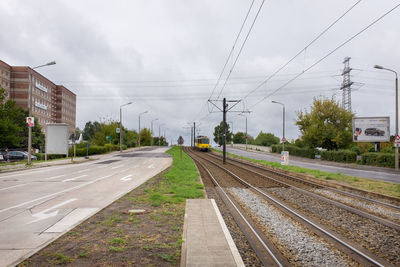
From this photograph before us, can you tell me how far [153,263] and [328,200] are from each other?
8308mm

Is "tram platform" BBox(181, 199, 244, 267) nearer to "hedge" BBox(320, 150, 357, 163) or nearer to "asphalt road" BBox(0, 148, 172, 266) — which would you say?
"asphalt road" BBox(0, 148, 172, 266)

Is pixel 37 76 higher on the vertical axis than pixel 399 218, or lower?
higher

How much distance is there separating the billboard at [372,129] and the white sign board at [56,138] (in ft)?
119

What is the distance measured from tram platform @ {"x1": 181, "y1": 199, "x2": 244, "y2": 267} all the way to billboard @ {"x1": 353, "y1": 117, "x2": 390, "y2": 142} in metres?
36.2

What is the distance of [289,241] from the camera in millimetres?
6273

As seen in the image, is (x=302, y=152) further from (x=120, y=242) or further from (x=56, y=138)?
(x=120, y=242)

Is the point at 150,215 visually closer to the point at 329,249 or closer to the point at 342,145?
the point at 329,249

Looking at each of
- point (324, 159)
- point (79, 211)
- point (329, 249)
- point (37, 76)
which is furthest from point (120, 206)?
point (37, 76)

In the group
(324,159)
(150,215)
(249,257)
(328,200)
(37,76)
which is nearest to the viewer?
(249,257)

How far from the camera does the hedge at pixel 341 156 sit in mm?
36438

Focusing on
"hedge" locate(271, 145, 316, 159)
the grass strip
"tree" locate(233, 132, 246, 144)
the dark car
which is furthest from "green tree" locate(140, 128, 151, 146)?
the grass strip

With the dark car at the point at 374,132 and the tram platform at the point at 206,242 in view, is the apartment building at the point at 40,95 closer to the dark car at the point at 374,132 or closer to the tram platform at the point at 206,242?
the dark car at the point at 374,132

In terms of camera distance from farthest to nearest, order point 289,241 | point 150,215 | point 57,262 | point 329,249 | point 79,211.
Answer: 1. point 79,211
2. point 150,215
3. point 289,241
4. point 329,249
5. point 57,262

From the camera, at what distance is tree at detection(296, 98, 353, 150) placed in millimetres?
44575
